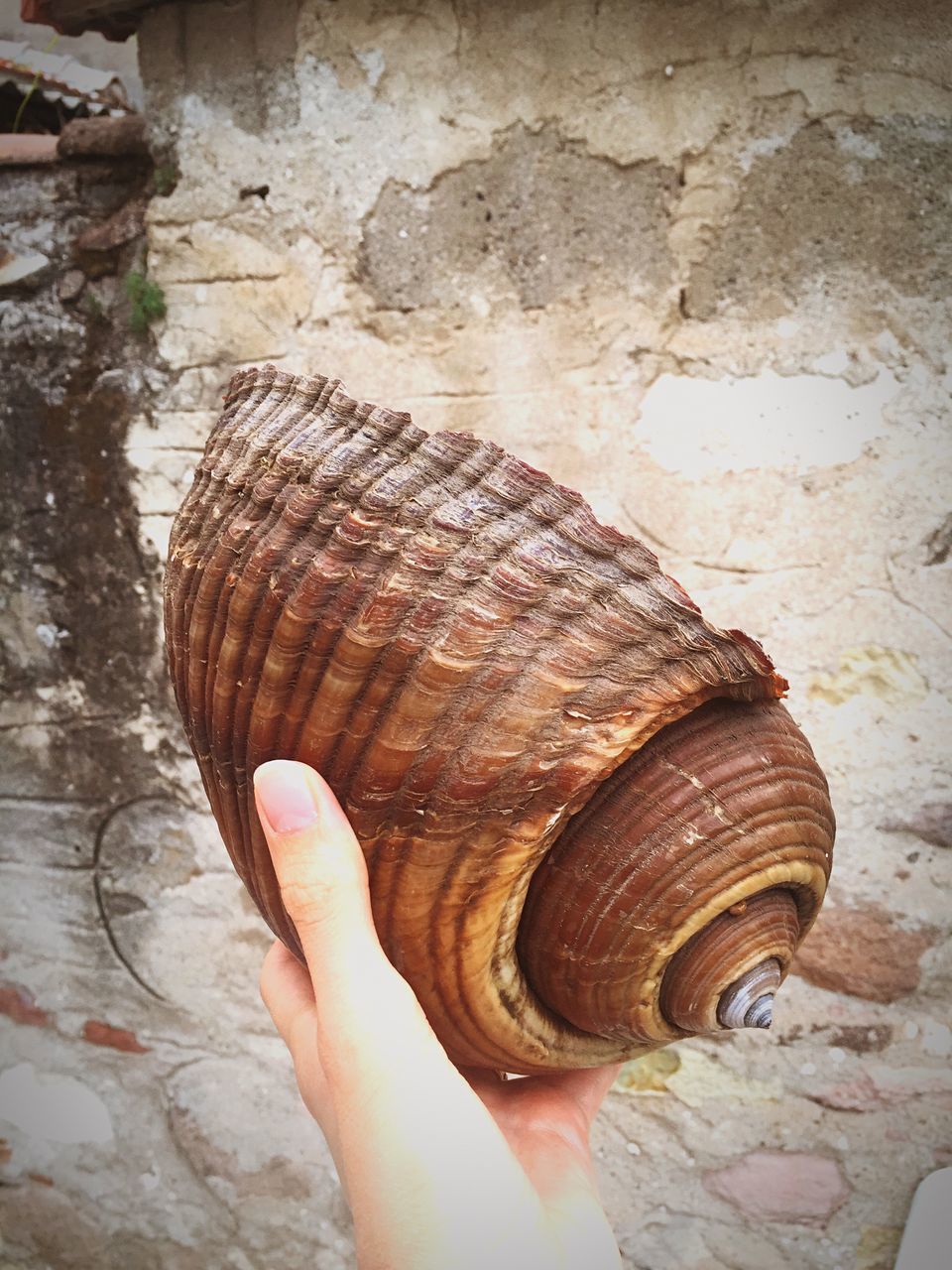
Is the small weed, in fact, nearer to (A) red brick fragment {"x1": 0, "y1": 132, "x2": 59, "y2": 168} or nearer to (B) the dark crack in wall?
(B) the dark crack in wall

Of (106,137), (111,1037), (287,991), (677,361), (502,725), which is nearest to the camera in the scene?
(502,725)

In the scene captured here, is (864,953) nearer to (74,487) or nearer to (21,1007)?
(74,487)

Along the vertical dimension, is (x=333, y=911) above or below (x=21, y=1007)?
above

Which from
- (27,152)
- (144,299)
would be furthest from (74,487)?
(27,152)

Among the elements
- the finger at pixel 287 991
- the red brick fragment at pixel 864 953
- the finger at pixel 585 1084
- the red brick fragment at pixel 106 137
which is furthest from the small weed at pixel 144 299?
the red brick fragment at pixel 864 953

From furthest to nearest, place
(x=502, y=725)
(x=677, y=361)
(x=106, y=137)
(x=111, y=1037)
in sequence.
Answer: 1. (x=111, y=1037)
2. (x=106, y=137)
3. (x=677, y=361)
4. (x=502, y=725)

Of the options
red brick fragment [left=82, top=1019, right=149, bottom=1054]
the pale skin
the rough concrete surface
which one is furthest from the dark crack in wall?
the pale skin

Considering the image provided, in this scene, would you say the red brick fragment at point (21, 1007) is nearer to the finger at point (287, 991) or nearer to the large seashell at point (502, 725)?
the finger at point (287, 991)

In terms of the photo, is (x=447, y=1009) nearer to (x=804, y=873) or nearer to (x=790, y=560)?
(x=804, y=873)
